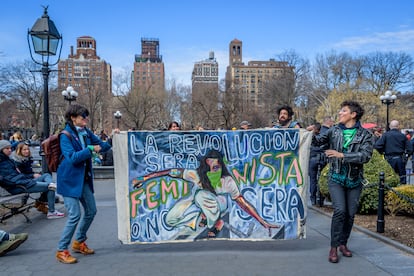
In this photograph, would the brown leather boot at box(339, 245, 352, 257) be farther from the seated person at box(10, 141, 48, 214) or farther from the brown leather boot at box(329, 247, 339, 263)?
the seated person at box(10, 141, 48, 214)

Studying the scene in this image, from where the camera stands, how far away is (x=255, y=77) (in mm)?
100250

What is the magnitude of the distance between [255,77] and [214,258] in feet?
323

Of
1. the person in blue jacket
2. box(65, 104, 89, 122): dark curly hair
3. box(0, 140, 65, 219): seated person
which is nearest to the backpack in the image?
the person in blue jacket

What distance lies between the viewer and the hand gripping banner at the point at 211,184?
4617mm

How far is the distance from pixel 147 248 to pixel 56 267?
1.19 metres

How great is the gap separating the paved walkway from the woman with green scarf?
0.39 m

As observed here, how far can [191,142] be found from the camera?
4.70m

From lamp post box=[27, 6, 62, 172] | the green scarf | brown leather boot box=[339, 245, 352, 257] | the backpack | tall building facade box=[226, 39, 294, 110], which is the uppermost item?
tall building facade box=[226, 39, 294, 110]

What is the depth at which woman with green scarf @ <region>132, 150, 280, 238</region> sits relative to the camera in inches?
183

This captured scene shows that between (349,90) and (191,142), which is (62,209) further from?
(349,90)

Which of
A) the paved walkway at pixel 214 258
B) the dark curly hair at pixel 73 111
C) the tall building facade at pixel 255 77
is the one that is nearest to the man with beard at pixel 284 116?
the paved walkway at pixel 214 258

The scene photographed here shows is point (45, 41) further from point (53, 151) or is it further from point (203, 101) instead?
point (203, 101)

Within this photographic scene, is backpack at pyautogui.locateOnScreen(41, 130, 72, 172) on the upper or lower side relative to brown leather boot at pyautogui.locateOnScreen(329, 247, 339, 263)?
upper

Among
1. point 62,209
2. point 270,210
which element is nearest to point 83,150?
point 270,210
